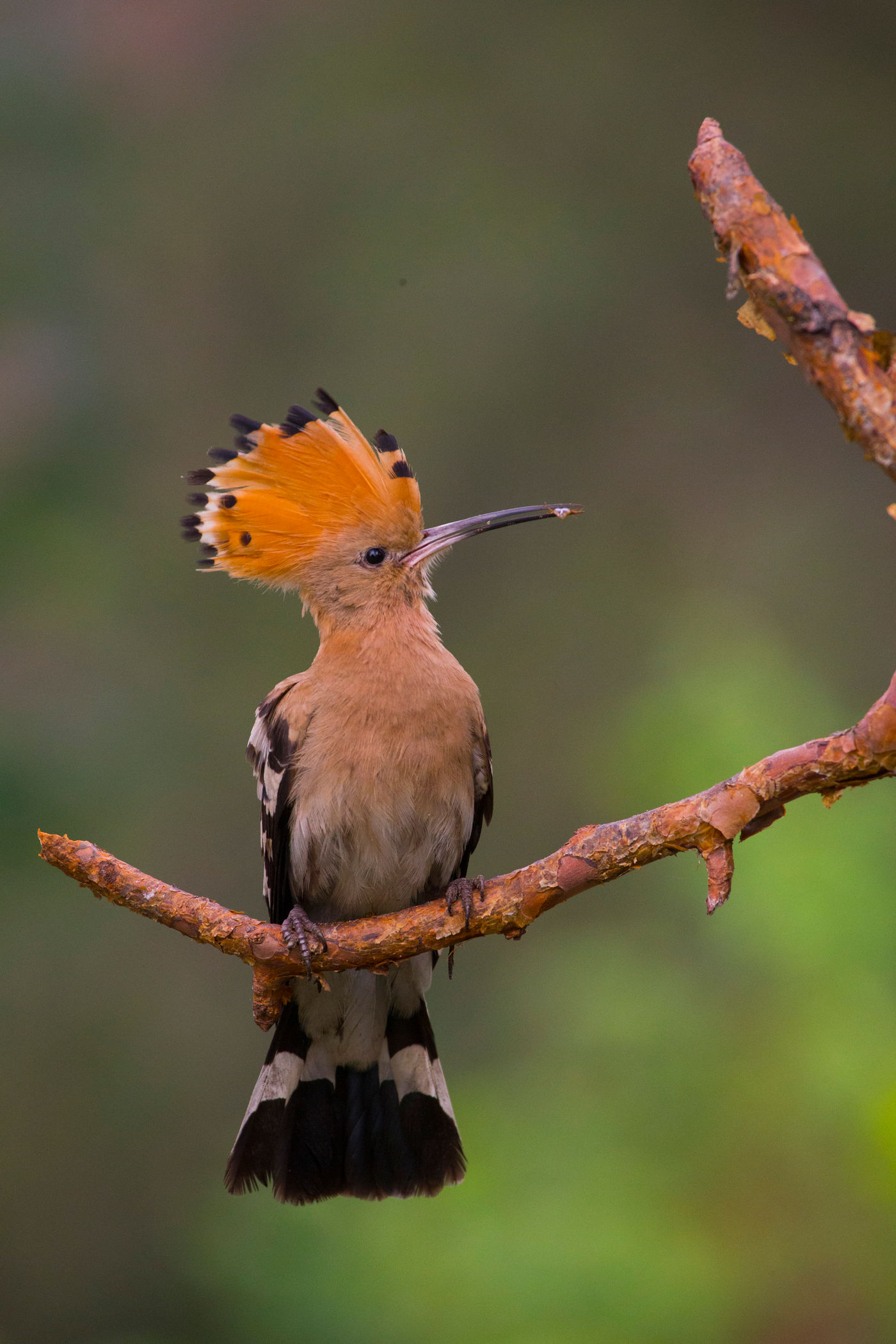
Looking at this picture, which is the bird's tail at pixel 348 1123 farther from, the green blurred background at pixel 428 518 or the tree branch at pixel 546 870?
the tree branch at pixel 546 870

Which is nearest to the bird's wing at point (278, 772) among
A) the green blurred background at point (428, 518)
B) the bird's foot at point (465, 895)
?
the bird's foot at point (465, 895)

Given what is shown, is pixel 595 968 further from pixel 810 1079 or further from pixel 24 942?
pixel 24 942

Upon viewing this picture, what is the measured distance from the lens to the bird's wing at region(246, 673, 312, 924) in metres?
1.63

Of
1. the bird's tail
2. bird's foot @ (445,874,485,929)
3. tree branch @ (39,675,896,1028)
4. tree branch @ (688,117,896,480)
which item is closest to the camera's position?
tree branch @ (688,117,896,480)

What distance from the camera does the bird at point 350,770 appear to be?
1.57m

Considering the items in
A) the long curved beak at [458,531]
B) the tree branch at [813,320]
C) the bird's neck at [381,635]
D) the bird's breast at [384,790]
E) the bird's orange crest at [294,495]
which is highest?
the bird's orange crest at [294,495]

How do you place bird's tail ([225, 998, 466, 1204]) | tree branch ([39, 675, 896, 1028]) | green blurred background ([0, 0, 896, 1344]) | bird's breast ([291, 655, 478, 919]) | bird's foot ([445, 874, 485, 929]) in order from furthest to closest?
1. green blurred background ([0, 0, 896, 1344])
2. bird's tail ([225, 998, 466, 1204])
3. bird's breast ([291, 655, 478, 919])
4. bird's foot ([445, 874, 485, 929])
5. tree branch ([39, 675, 896, 1028])

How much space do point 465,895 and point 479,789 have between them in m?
0.44

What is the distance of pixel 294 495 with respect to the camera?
5.48ft

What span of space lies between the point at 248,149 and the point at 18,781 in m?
2.00

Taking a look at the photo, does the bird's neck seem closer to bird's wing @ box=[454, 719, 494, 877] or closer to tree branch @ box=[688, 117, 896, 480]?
bird's wing @ box=[454, 719, 494, 877]

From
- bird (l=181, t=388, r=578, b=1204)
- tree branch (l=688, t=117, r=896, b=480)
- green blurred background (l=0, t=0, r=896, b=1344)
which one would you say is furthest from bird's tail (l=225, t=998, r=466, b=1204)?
tree branch (l=688, t=117, r=896, b=480)

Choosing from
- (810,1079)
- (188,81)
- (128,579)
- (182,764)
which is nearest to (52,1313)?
(182,764)

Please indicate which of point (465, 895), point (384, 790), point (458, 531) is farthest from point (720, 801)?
point (458, 531)
